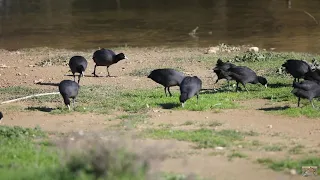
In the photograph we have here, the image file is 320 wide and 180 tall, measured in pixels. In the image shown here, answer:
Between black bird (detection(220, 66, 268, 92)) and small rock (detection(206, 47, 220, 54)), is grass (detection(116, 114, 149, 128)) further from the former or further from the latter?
small rock (detection(206, 47, 220, 54))

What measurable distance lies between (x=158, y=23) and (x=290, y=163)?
67.5ft

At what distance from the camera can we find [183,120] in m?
11.4

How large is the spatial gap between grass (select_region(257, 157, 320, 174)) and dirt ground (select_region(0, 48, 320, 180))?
124 millimetres

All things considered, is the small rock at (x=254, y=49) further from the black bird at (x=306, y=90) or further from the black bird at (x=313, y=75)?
the black bird at (x=306, y=90)

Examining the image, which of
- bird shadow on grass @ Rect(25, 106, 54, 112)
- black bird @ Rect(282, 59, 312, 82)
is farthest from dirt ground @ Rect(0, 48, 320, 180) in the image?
black bird @ Rect(282, 59, 312, 82)

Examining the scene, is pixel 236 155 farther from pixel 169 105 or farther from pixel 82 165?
pixel 169 105

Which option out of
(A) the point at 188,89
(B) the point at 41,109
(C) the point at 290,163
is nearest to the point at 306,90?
(A) the point at 188,89


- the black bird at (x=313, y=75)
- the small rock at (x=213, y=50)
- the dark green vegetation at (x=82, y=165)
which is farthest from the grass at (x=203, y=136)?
the small rock at (x=213, y=50)

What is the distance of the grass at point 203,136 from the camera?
9.69 metres

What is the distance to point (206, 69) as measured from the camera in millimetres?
17375

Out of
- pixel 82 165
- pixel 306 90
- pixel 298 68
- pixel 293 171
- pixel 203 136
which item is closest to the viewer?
pixel 82 165

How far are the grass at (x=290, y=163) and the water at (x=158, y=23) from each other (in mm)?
13258

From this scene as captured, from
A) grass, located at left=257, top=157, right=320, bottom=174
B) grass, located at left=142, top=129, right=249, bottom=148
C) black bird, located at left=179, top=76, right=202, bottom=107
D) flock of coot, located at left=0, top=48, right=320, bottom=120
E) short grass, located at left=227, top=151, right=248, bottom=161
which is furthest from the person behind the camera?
black bird, located at left=179, top=76, right=202, bottom=107

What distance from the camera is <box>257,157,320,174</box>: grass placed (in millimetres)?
8418
